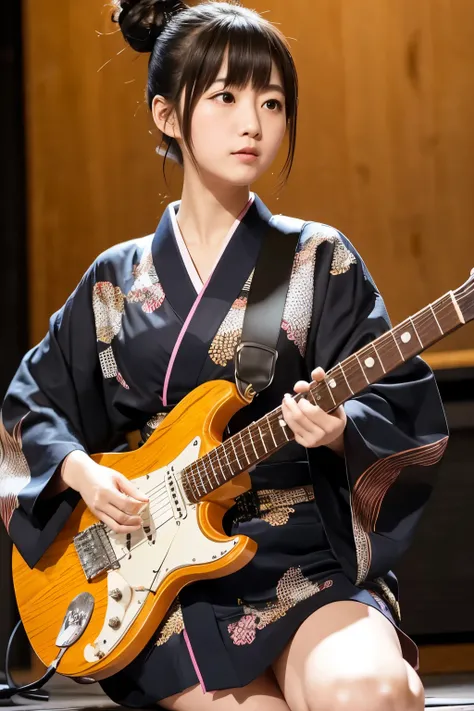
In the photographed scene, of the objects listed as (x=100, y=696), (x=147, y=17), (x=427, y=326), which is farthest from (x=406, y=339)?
(x=100, y=696)

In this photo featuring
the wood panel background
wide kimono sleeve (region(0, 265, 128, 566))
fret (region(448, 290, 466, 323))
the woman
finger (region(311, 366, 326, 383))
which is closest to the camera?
fret (region(448, 290, 466, 323))

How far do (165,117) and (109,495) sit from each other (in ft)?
2.17

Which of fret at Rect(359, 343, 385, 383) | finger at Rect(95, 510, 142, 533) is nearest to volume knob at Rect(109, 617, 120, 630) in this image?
finger at Rect(95, 510, 142, 533)

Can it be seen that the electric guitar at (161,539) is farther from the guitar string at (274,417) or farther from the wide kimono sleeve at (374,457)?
the wide kimono sleeve at (374,457)

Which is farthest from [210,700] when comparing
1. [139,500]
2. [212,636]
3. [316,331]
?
[316,331]

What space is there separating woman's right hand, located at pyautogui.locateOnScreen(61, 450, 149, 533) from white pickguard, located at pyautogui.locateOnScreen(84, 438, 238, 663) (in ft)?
0.09

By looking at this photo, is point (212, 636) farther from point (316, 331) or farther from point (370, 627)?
point (316, 331)

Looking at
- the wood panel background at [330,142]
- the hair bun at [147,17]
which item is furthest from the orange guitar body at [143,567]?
the wood panel background at [330,142]

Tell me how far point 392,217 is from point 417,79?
1.22ft

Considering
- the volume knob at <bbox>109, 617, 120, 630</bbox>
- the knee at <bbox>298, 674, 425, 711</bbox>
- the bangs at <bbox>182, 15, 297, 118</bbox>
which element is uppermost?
the bangs at <bbox>182, 15, 297, 118</bbox>

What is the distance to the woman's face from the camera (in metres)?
1.49

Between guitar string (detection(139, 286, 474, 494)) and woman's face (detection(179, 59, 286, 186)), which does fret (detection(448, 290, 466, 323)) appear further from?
woman's face (detection(179, 59, 286, 186))

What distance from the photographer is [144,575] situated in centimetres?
144

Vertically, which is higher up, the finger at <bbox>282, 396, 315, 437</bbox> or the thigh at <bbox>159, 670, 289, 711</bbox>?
the finger at <bbox>282, 396, 315, 437</bbox>
